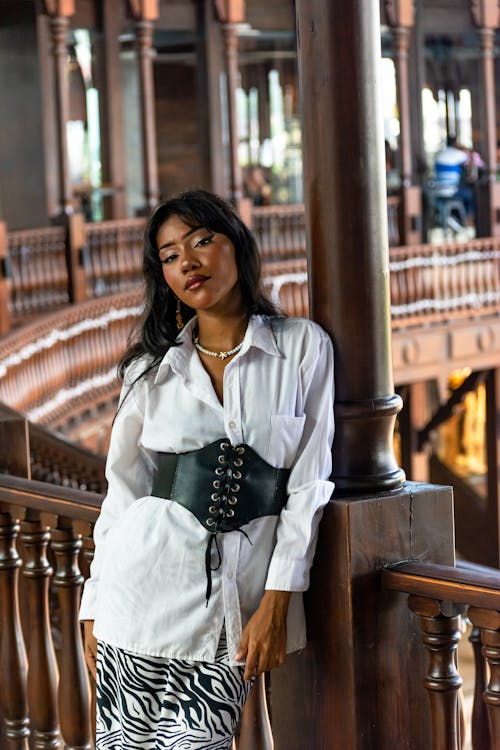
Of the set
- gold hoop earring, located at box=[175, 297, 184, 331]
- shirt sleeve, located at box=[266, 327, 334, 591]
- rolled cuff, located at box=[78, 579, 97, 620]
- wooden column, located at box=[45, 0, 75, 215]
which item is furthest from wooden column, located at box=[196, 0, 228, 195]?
shirt sleeve, located at box=[266, 327, 334, 591]

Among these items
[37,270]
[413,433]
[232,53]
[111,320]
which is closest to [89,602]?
[111,320]

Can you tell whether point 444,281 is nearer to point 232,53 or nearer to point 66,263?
point 232,53

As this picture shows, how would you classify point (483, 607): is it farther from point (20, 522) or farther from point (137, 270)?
point (137, 270)

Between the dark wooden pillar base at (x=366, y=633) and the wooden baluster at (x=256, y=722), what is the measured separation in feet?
0.48

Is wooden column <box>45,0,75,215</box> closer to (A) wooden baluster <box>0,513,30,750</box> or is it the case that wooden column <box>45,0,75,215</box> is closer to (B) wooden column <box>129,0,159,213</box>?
(B) wooden column <box>129,0,159,213</box>

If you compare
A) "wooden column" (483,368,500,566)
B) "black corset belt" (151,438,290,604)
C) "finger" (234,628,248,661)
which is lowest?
"wooden column" (483,368,500,566)

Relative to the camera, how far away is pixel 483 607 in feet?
8.05

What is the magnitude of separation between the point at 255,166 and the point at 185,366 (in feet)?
58.6

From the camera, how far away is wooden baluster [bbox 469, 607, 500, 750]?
246 centimetres

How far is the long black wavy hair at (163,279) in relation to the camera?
2.72m

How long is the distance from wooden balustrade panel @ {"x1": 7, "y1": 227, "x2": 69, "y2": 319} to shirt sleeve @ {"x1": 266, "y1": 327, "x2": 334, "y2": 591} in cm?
943

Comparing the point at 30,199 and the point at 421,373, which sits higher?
the point at 30,199

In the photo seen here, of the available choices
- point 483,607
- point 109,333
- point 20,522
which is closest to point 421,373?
point 109,333

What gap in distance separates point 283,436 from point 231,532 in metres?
0.21
